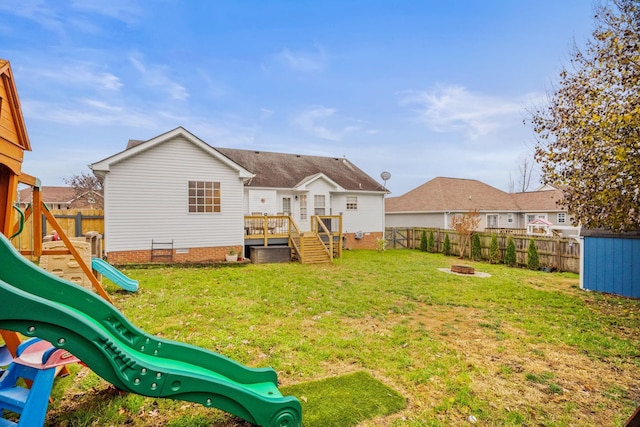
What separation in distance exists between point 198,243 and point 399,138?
1880cm

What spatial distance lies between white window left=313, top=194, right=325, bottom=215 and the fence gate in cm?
613

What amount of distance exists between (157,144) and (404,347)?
12.6m

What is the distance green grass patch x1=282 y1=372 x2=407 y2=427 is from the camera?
10.5 ft

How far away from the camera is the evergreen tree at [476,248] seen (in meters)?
17.3

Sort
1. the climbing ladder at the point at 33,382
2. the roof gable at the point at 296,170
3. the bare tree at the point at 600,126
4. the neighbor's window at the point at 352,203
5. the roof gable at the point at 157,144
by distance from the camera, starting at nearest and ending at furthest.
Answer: the climbing ladder at the point at 33,382, the bare tree at the point at 600,126, the roof gable at the point at 157,144, the roof gable at the point at 296,170, the neighbor's window at the point at 352,203

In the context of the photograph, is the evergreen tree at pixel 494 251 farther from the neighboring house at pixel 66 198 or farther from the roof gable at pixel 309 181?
the neighboring house at pixel 66 198

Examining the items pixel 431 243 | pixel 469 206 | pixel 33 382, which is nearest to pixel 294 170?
pixel 431 243

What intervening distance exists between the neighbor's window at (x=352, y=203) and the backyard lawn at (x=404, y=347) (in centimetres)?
1139

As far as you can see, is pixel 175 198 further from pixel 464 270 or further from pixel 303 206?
pixel 464 270

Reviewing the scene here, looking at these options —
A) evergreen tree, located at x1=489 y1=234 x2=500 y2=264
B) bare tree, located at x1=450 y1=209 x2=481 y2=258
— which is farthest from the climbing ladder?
bare tree, located at x1=450 y1=209 x2=481 y2=258

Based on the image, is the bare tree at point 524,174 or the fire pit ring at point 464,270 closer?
the fire pit ring at point 464,270

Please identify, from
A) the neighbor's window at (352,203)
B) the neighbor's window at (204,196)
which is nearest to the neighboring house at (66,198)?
the neighbor's window at (204,196)

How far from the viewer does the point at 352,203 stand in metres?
21.3

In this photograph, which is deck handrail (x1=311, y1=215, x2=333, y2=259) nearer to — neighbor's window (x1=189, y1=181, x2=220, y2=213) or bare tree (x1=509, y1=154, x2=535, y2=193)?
neighbor's window (x1=189, y1=181, x2=220, y2=213)
